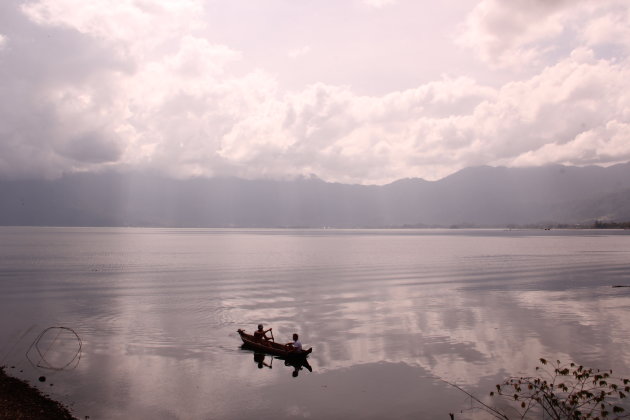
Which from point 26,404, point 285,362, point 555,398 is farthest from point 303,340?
point 26,404

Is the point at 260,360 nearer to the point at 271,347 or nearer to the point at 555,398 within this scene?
the point at 271,347

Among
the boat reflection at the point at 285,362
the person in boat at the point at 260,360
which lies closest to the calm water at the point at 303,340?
the boat reflection at the point at 285,362

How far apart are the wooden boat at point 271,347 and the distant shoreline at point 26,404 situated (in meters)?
13.5

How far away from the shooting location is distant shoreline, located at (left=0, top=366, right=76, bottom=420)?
20.8 m

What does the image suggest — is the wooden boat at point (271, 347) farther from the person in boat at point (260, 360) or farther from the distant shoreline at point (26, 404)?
the distant shoreline at point (26, 404)

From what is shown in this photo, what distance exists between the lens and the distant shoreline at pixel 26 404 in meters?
20.8

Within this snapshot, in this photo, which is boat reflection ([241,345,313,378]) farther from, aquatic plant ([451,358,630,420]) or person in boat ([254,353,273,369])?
aquatic plant ([451,358,630,420])

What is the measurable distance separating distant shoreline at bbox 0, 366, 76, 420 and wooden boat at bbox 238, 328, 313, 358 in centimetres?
1352

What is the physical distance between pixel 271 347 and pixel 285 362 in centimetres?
158

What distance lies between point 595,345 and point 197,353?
92.1ft

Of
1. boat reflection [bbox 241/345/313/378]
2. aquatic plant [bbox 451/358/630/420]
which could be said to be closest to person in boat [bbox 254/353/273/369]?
boat reflection [bbox 241/345/313/378]

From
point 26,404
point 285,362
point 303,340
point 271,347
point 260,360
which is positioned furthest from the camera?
point 303,340

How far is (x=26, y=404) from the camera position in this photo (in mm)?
22344

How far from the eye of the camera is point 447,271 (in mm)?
92062
